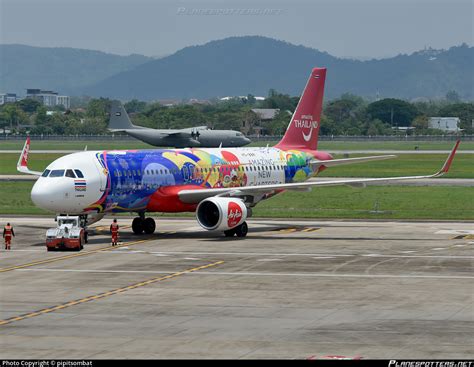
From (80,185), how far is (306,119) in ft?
71.5

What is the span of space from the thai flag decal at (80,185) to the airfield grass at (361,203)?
18.5m

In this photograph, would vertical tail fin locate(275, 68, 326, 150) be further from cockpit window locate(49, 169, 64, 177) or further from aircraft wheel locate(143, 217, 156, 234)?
cockpit window locate(49, 169, 64, 177)

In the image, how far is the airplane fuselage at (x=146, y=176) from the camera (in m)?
54.4

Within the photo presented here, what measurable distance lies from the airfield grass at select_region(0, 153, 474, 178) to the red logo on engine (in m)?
53.0

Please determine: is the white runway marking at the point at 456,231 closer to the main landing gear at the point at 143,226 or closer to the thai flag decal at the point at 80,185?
the main landing gear at the point at 143,226

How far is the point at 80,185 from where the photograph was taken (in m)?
54.4

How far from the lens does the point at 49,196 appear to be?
53562mm

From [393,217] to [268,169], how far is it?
31.4 feet

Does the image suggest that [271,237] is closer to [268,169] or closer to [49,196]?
[268,169]

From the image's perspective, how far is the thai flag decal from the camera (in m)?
54.3

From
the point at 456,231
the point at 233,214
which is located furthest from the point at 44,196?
the point at 456,231

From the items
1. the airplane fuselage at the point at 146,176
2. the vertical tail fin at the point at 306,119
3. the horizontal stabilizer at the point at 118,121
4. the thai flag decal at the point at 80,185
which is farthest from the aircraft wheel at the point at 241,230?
the horizontal stabilizer at the point at 118,121

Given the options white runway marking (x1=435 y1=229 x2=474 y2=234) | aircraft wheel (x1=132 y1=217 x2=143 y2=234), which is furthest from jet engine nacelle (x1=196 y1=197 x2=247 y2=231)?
white runway marking (x1=435 y1=229 x2=474 y2=234)

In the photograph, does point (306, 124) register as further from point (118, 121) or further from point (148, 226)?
point (118, 121)
